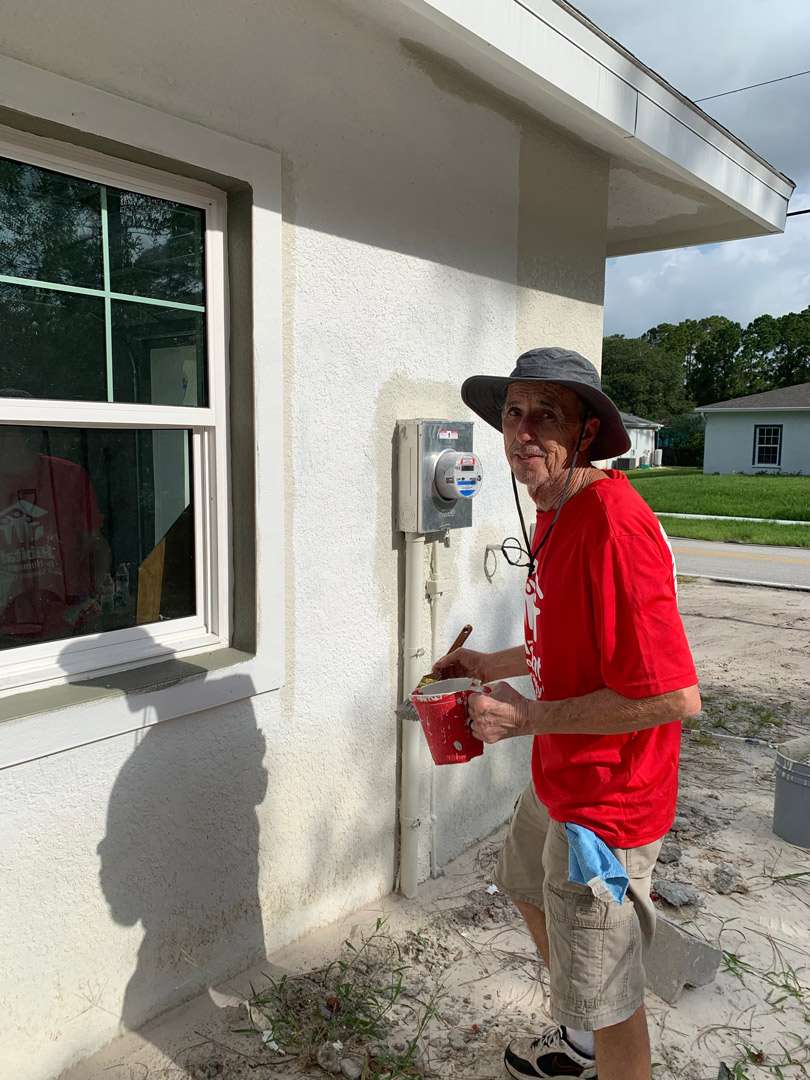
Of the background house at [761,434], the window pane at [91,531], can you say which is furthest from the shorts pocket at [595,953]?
the background house at [761,434]

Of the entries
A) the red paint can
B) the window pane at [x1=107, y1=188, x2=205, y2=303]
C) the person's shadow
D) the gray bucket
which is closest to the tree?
the gray bucket

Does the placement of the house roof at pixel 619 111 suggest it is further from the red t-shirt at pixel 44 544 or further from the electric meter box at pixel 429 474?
the red t-shirt at pixel 44 544

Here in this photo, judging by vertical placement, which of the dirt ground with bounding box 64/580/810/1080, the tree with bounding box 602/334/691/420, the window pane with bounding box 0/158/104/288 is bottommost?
the dirt ground with bounding box 64/580/810/1080

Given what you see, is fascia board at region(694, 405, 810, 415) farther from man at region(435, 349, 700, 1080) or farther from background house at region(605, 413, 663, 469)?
man at region(435, 349, 700, 1080)

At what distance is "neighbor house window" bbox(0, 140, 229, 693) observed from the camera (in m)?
2.25

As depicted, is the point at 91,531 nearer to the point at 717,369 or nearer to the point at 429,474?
the point at 429,474

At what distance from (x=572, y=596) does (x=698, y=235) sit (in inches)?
166

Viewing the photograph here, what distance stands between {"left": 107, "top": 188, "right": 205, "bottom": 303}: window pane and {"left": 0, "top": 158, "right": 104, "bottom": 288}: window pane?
0.06 meters

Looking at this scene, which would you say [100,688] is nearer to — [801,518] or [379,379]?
[379,379]

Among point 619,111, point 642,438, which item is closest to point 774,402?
point 642,438

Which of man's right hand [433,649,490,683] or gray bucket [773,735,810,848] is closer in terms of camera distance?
man's right hand [433,649,490,683]

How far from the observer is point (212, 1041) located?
256 cm

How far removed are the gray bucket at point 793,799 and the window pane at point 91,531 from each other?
2942 millimetres

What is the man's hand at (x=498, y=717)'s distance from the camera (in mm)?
1968
